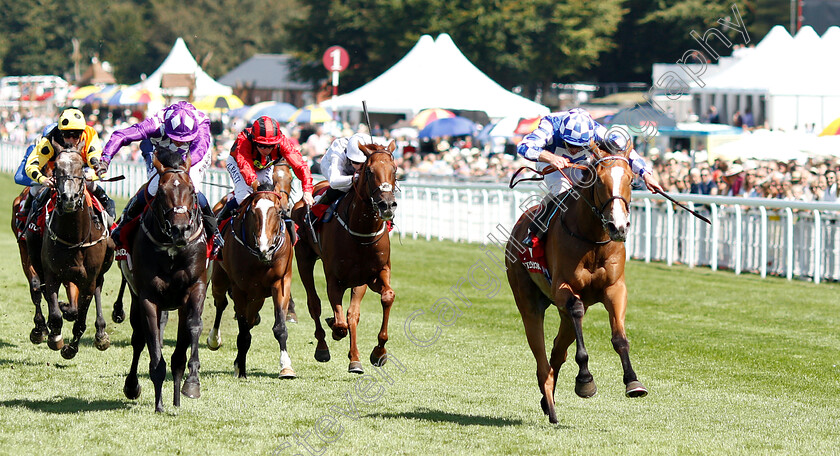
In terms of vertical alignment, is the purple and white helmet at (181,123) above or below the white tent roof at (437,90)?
below

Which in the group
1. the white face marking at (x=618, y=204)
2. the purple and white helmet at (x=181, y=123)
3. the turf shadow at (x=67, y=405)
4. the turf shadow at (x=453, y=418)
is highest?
the purple and white helmet at (x=181, y=123)

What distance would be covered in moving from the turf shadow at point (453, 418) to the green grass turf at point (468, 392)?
19 millimetres

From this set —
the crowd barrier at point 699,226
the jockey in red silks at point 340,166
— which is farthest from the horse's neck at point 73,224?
the crowd barrier at point 699,226

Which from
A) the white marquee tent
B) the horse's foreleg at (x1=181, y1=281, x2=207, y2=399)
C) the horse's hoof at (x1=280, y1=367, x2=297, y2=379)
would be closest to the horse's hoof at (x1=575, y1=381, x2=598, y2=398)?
the horse's foreleg at (x1=181, y1=281, x2=207, y2=399)

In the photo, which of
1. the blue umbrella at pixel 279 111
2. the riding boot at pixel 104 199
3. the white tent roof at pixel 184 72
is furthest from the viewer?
the white tent roof at pixel 184 72

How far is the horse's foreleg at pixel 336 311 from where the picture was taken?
9.18 meters

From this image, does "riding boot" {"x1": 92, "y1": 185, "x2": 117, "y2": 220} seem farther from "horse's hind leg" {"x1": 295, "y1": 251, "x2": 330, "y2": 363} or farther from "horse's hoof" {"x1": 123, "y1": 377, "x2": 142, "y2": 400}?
"horse's hoof" {"x1": 123, "y1": 377, "x2": 142, "y2": 400}

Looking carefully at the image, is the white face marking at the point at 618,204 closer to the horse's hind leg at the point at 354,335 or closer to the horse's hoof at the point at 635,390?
the horse's hoof at the point at 635,390

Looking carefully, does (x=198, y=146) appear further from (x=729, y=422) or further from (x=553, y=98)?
(x=553, y=98)

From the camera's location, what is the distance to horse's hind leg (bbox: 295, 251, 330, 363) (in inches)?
373

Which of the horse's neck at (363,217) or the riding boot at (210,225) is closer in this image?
the riding boot at (210,225)

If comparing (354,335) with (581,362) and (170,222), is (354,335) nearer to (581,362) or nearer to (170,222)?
(170,222)

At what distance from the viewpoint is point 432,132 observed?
2694 centimetres

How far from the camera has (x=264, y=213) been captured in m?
8.51
